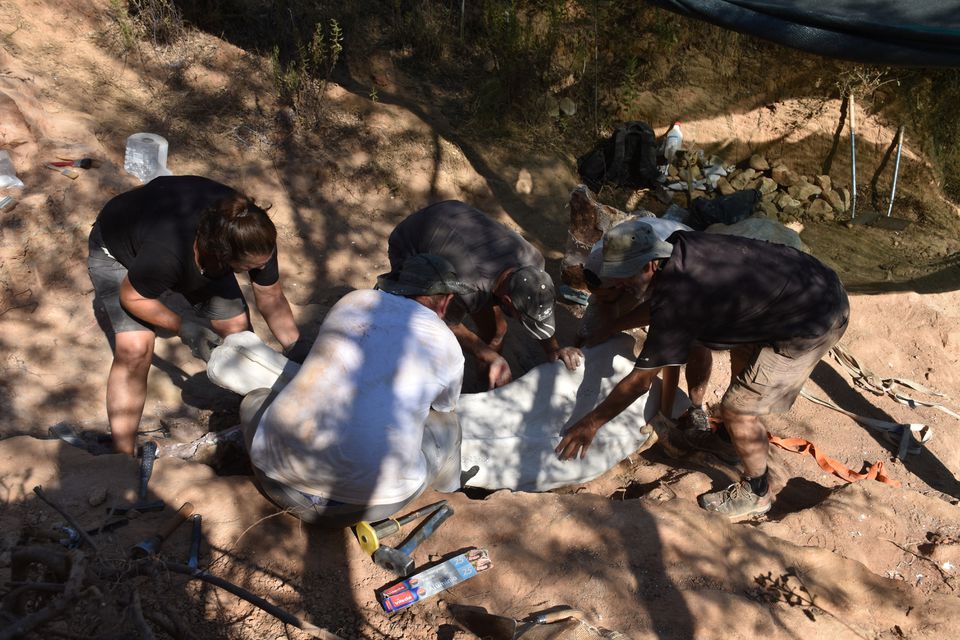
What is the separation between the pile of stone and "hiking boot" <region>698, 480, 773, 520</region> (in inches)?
156

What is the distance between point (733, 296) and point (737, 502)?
119 centimetres

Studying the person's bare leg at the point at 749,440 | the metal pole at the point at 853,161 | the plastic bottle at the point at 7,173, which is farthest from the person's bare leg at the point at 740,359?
the plastic bottle at the point at 7,173

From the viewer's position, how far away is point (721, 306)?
2994 millimetres

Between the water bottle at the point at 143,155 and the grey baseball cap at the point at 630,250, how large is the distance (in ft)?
11.4

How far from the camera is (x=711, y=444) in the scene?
4.00 m

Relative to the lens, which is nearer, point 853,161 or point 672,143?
point 853,161

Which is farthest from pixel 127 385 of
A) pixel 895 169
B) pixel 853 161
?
pixel 895 169

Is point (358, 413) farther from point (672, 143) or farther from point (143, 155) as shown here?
point (672, 143)

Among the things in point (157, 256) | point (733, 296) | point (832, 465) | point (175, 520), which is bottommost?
point (832, 465)

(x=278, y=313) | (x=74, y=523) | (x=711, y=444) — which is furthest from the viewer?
(x=711, y=444)

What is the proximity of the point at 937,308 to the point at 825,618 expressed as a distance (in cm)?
352

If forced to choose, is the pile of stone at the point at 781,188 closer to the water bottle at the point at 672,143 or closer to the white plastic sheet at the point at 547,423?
the water bottle at the point at 672,143

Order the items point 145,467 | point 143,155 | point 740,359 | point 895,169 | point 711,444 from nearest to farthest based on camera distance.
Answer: point 145,467 → point 740,359 → point 711,444 → point 143,155 → point 895,169

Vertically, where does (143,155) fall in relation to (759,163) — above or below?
below
